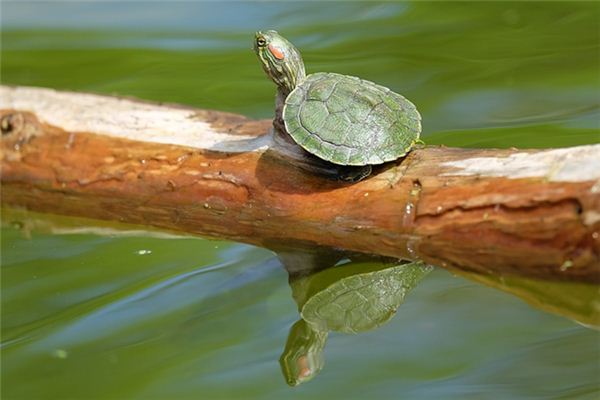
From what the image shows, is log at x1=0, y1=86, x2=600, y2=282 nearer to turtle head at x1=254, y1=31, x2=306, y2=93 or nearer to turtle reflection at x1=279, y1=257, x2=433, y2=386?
turtle reflection at x1=279, y1=257, x2=433, y2=386

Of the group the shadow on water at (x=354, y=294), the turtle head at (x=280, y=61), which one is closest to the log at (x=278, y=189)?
the shadow on water at (x=354, y=294)

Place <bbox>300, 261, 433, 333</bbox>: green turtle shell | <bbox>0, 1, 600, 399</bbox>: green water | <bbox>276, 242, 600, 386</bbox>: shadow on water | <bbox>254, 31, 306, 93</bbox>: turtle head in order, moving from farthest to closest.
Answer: <bbox>254, 31, 306, 93</bbox>: turtle head
<bbox>300, 261, 433, 333</bbox>: green turtle shell
<bbox>276, 242, 600, 386</bbox>: shadow on water
<bbox>0, 1, 600, 399</bbox>: green water

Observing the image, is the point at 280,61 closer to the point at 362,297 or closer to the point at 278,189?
the point at 278,189


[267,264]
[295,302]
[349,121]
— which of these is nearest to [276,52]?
[349,121]

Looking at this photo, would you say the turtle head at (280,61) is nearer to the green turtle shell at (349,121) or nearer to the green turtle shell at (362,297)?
the green turtle shell at (349,121)

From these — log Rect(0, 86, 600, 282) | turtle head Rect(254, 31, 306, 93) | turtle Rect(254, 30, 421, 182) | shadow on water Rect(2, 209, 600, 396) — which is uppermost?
turtle head Rect(254, 31, 306, 93)

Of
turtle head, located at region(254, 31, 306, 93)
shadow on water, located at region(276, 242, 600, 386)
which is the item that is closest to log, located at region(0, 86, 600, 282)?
shadow on water, located at region(276, 242, 600, 386)
